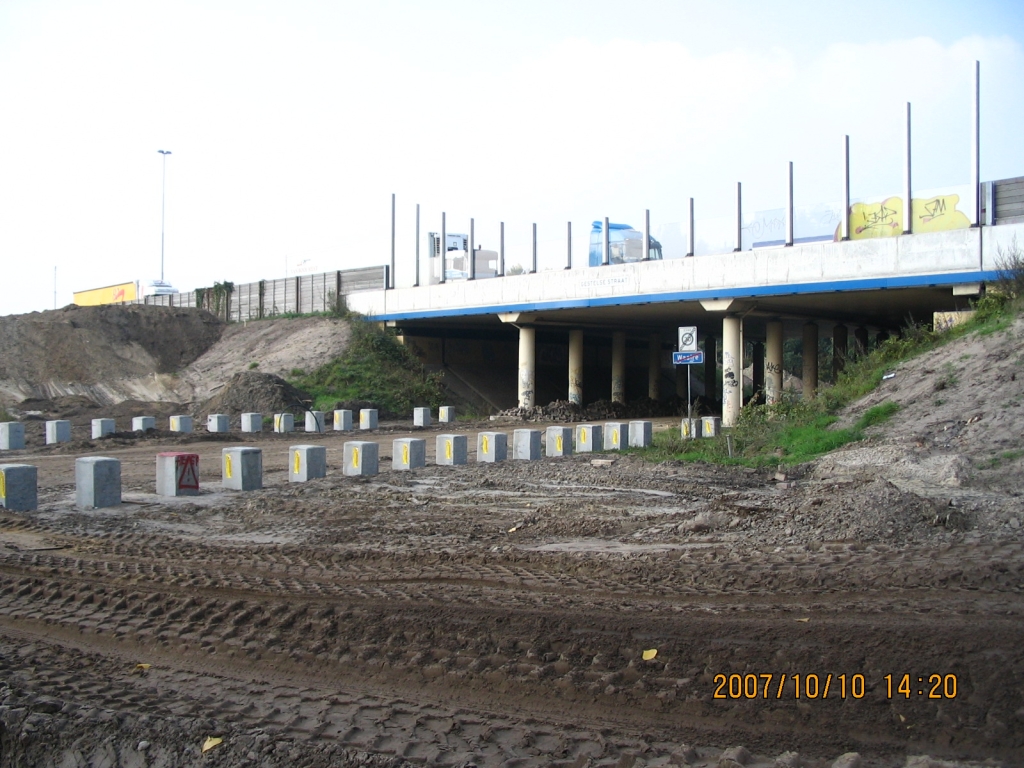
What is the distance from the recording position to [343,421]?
93.6 feet

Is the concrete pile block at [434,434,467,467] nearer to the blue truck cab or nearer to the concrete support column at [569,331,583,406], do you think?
the blue truck cab

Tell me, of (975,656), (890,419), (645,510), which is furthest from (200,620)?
(890,419)

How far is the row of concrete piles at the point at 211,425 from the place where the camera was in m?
22.7

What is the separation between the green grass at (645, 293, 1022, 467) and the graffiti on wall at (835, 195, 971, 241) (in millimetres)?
3079

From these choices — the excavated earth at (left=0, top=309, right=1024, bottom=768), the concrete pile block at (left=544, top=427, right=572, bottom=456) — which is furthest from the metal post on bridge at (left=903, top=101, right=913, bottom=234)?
the excavated earth at (left=0, top=309, right=1024, bottom=768)

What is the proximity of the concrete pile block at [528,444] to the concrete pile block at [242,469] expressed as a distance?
633cm

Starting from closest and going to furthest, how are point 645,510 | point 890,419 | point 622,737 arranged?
point 622,737
point 645,510
point 890,419

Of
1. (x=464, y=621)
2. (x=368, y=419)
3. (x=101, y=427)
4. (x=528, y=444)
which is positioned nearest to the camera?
(x=464, y=621)

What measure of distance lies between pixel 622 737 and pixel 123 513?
9.87 m

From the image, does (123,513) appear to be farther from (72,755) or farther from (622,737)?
(622,737)

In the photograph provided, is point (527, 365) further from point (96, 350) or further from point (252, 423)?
point (96, 350)

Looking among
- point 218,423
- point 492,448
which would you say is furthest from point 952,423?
point 218,423

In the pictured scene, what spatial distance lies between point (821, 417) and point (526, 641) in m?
15.1

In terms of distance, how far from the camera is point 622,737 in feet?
16.1
